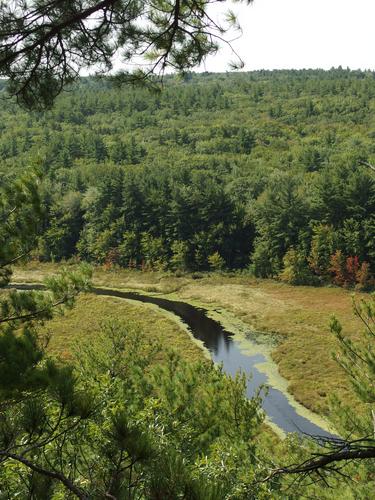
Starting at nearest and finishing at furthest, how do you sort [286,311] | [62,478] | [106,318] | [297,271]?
[62,478], [106,318], [286,311], [297,271]

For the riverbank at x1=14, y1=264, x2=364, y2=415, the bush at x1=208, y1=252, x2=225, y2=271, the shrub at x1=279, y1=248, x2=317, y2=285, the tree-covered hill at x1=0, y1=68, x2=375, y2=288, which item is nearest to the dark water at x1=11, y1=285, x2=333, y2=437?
the riverbank at x1=14, y1=264, x2=364, y2=415

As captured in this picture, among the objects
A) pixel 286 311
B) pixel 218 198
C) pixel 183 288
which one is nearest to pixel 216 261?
pixel 183 288

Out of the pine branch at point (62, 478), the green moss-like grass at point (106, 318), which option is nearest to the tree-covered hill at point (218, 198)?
the pine branch at point (62, 478)

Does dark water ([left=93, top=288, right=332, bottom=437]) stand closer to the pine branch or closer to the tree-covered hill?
the pine branch

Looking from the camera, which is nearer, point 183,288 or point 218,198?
point 183,288

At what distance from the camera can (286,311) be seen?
35969mm

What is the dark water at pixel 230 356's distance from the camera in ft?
60.1

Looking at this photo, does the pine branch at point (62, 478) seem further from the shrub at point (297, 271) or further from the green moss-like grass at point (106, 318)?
the shrub at point (297, 271)

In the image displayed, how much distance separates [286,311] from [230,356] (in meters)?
11.3

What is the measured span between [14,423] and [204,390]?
680 cm

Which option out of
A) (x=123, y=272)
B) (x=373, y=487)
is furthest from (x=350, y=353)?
(x=123, y=272)

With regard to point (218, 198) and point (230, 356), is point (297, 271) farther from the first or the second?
point (230, 356)

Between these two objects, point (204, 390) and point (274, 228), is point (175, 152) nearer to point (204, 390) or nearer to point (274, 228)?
point (274, 228)

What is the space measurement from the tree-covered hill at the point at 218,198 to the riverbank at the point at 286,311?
2.92 metres
